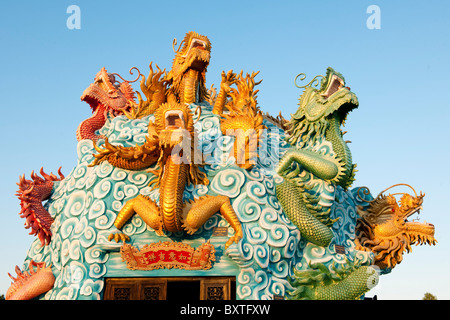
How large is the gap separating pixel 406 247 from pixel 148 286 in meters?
4.85

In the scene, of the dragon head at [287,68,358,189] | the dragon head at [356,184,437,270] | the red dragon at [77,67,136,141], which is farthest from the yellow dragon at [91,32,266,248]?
the dragon head at [356,184,437,270]

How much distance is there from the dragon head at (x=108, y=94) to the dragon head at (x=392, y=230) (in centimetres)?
499

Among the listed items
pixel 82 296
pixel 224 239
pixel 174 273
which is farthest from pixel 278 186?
pixel 82 296

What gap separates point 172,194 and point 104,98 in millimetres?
3662

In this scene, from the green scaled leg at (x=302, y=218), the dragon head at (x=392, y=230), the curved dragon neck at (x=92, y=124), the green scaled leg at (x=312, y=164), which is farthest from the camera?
the curved dragon neck at (x=92, y=124)

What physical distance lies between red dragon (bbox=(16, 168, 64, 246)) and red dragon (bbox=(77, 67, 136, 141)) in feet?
4.65

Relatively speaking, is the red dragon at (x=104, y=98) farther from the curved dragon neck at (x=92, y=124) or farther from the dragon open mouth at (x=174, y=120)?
A: the dragon open mouth at (x=174, y=120)

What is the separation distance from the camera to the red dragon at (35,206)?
8.94m

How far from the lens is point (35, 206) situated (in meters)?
9.08

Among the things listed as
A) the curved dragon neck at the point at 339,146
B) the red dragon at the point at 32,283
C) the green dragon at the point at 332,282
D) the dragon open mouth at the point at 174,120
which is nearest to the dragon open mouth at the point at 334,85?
the curved dragon neck at the point at 339,146

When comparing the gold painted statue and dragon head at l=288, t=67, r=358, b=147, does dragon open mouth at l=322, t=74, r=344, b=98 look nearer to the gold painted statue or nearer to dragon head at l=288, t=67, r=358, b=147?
dragon head at l=288, t=67, r=358, b=147

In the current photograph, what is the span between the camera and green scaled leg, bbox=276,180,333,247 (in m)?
8.07
